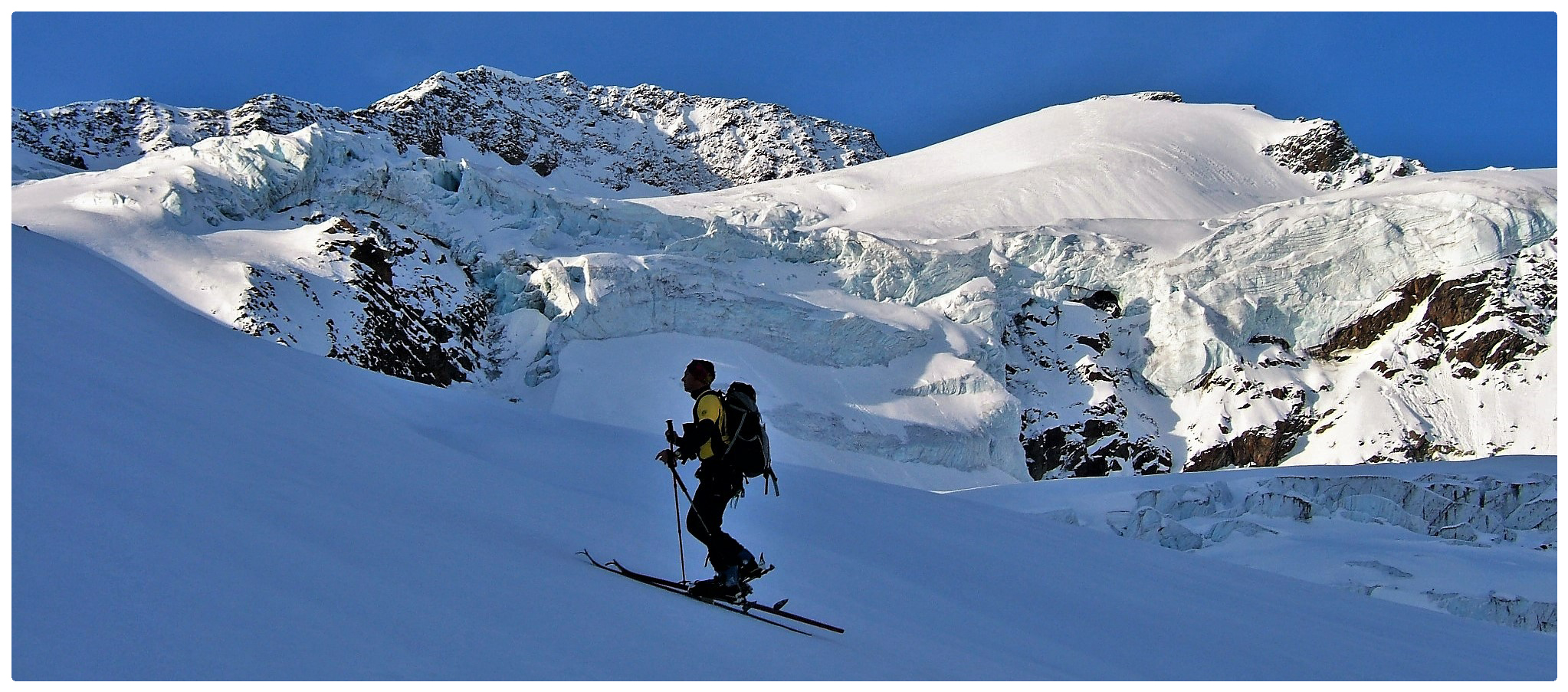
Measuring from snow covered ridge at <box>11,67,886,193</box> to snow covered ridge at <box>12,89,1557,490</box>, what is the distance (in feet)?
152

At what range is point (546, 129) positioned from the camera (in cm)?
11019

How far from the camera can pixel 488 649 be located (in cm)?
312

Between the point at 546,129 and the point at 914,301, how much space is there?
2985 inches

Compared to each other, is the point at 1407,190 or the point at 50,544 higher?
Result: the point at 1407,190

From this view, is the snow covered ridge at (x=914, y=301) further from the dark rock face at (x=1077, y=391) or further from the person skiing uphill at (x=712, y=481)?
the person skiing uphill at (x=712, y=481)

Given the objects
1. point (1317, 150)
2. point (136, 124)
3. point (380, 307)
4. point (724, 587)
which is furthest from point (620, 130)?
point (724, 587)

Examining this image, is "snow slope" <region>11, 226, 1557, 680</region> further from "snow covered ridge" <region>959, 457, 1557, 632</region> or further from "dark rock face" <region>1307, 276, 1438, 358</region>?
"dark rock face" <region>1307, 276, 1438, 358</region>

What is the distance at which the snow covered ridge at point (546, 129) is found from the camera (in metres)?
84.9

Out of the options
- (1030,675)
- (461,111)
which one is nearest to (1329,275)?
(1030,675)

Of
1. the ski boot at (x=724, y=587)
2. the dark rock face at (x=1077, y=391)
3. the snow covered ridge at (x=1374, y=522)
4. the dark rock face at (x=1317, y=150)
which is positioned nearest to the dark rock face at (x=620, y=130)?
the dark rock face at (x=1317, y=150)

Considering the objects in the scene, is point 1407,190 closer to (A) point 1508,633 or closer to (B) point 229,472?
(A) point 1508,633

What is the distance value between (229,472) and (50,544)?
1.35 m

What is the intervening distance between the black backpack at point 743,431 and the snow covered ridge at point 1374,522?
40.1 feet

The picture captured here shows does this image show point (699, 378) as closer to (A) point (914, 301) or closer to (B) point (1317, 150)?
(A) point (914, 301)
